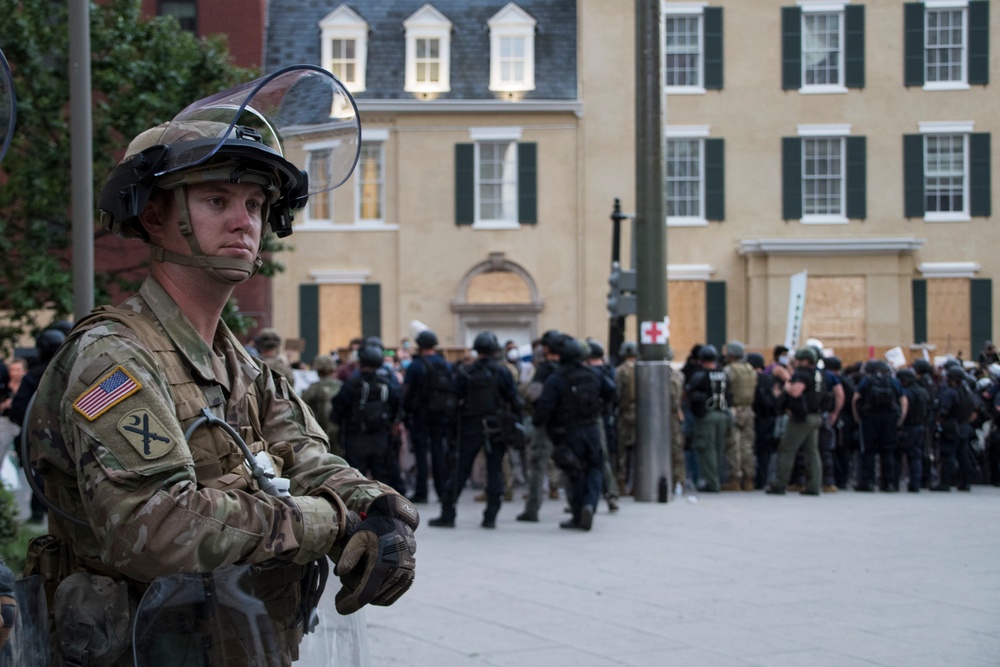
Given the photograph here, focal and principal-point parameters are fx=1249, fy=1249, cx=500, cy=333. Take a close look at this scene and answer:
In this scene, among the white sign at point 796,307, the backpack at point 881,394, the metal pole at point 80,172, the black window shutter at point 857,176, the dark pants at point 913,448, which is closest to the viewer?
the metal pole at point 80,172

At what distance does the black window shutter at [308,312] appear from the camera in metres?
28.7

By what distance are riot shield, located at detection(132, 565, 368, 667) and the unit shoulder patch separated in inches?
9.8

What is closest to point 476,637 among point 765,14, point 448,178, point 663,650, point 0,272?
point 663,650

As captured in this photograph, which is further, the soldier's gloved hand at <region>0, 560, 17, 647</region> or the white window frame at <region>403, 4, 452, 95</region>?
the white window frame at <region>403, 4, 452, 95</region>

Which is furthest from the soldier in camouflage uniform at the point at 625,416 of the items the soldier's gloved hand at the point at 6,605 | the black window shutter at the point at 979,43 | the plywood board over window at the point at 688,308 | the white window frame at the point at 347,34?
the black window shutter at the point at 979,43

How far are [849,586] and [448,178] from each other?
2113 cm

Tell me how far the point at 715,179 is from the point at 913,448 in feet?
44.2

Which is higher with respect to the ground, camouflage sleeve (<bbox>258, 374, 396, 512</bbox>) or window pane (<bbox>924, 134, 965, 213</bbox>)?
window pane (<bbox>924, 134, 965, 213</bbox>)

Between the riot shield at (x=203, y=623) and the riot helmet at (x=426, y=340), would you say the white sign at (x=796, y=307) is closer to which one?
the riot helmet at (x=426, y=340)

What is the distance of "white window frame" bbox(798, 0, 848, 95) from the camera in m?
28.8

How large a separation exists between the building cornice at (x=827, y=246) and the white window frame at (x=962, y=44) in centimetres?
367

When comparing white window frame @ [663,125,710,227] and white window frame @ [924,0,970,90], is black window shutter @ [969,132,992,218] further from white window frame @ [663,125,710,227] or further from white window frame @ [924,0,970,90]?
white window frame @ [663,125,710,227]

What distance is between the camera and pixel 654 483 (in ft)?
46.5

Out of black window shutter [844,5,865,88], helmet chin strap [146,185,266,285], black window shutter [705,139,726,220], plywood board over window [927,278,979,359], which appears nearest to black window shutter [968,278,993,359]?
plywood board over window [927,278,979,359]
